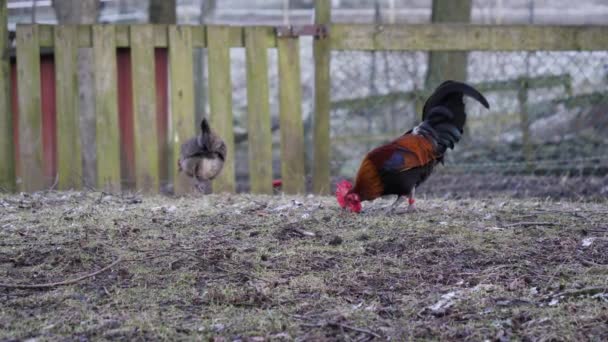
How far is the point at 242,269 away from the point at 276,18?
15150mm

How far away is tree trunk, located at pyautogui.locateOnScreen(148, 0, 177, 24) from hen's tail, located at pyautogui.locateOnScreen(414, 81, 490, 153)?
17.4ft

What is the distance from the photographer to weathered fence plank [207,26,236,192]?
8.44 meters

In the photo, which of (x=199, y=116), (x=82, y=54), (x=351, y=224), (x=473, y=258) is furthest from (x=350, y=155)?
(x=473, y=258)

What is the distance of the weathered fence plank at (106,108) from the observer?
823cm

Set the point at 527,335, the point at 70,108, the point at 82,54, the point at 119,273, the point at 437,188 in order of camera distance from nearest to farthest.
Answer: the point at 527,335 → the point at 119,273 → the point at 70,108 → the point at 82,54 → the point at 437,188

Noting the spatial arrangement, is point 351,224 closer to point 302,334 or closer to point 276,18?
point 302,334

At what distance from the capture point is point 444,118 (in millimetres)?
7328

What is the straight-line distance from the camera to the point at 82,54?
30.4 ft

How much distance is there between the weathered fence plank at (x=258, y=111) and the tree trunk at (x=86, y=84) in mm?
1772

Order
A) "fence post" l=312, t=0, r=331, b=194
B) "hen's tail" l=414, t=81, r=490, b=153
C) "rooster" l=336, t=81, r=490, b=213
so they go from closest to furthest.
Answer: "rooster" l=336, t=81, r=490, b=213 < "hen's tail" l=414, t=81, r=490, b=153 < "fence post" l=312, t=0, r=331, b=194

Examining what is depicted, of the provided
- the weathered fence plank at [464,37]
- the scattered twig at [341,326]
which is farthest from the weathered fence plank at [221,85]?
the scattered twig at [341,326]

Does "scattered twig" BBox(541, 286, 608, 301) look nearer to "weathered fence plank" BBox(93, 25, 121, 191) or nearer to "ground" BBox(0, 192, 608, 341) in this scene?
"ground" BBox(0, 192, 608, 341)

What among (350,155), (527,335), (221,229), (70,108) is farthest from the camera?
(350,155)

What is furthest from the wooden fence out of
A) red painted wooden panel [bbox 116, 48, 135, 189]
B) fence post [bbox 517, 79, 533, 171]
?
fence post [bbox 517, 79, 533, 171]
